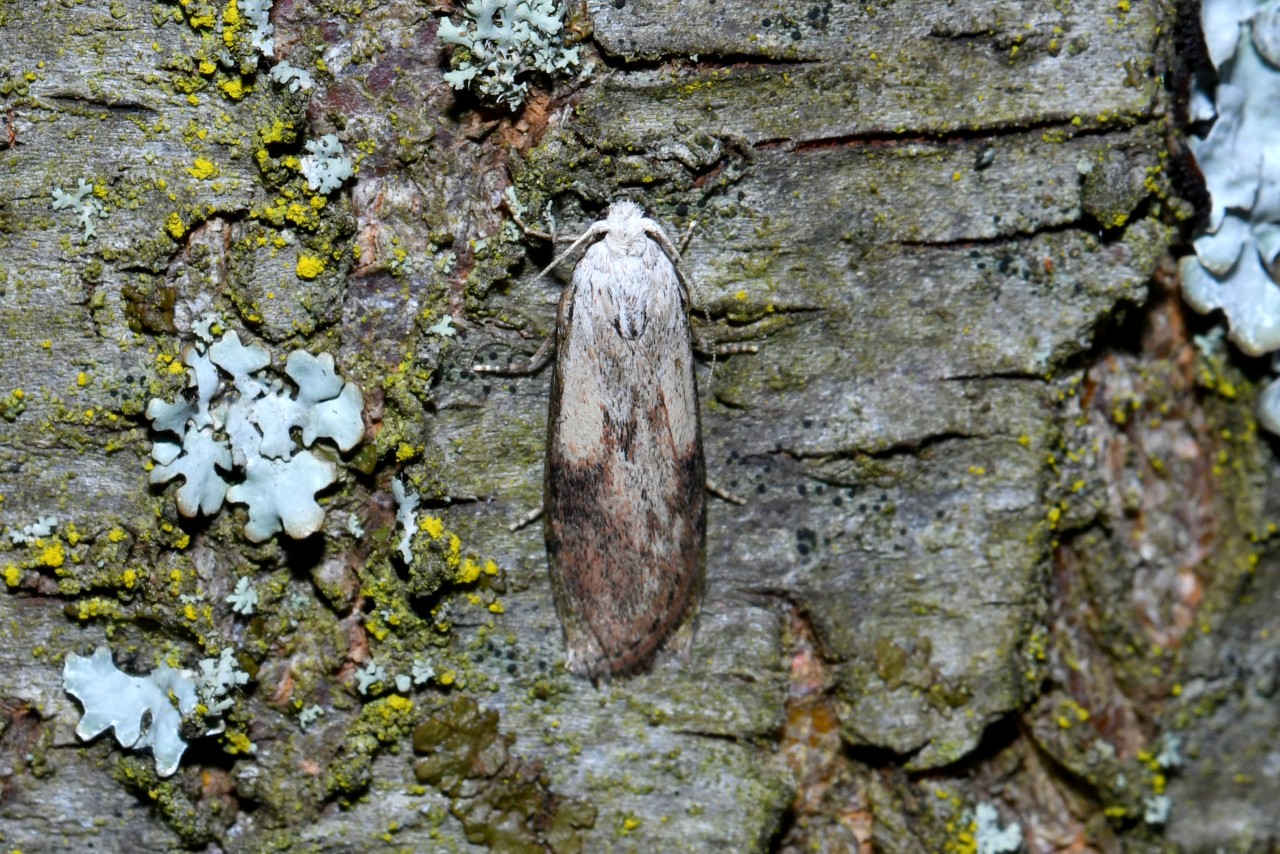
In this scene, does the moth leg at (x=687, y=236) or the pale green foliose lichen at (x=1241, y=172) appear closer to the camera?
the moth leg at (x=687, y=236)

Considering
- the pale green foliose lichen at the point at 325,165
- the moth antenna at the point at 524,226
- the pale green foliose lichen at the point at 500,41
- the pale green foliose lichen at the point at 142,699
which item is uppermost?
the pale green foliose lichen at the point at 500,41

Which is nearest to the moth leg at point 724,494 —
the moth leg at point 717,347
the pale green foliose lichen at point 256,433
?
the moth leg at point 717,347

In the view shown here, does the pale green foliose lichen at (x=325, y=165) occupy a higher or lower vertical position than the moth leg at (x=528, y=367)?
higher

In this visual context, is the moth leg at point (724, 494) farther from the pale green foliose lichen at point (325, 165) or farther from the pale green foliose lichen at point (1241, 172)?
the pale green foliose lichen at point (1241, 172)

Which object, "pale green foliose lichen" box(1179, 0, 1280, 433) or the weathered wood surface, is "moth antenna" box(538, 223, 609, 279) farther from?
"pale green foliose lichen" box(1179, 0, 1280, 433)

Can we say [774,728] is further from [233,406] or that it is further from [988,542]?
[233,406]

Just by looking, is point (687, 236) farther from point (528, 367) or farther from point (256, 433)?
point (256, 433)

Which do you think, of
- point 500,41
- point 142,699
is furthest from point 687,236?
point 142,699
